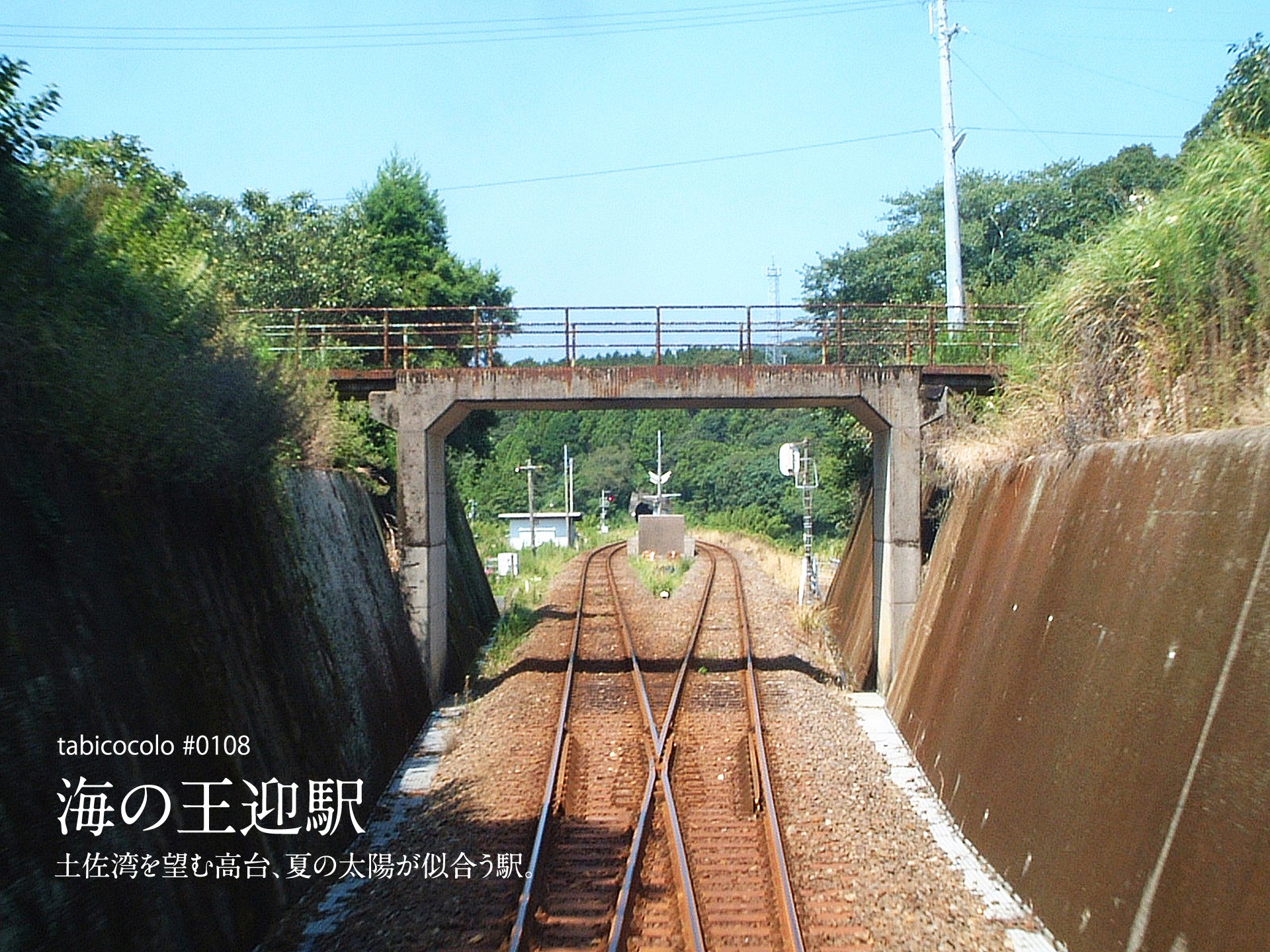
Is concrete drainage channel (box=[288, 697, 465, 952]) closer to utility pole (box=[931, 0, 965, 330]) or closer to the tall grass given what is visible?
the tall grass

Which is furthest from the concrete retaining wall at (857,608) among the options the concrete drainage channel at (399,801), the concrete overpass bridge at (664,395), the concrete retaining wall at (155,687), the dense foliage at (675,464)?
the dense foliage at (675,464)

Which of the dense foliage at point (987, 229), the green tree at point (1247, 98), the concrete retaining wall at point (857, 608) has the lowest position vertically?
the concrete retaining wall at point (857, 608)

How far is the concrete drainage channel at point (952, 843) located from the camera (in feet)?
23.6

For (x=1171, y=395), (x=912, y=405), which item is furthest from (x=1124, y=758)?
(x=912, y=405)

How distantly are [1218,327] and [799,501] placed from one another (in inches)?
1986

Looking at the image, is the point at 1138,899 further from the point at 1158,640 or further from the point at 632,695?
the point at 632,695

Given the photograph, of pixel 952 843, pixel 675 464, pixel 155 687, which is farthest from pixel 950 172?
pixel 675 464

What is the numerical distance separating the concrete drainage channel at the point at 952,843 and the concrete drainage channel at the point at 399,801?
487 centimetres

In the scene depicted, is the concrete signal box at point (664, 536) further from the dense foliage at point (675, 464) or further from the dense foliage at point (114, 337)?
the dense foliage at point (114, 337)

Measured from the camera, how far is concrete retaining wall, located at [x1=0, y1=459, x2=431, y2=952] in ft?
16.4

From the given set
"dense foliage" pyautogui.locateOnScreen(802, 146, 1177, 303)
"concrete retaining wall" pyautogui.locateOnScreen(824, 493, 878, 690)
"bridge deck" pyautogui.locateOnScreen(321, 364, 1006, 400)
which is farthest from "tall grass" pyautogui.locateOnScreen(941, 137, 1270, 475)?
"dense foliage" pyautogui.locateOnScreen(802, 146, 1177, 303)

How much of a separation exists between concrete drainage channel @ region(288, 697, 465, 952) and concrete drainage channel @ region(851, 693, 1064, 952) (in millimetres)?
4872

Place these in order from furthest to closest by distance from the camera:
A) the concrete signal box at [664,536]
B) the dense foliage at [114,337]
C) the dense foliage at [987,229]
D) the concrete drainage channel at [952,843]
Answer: the concrete signal box at [664,536]
the dense foliage at [987,229]
the concrete drainage channel at [952,843]
the dense foliage at [114,337]

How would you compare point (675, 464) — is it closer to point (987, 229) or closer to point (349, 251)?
point (987, 229)
